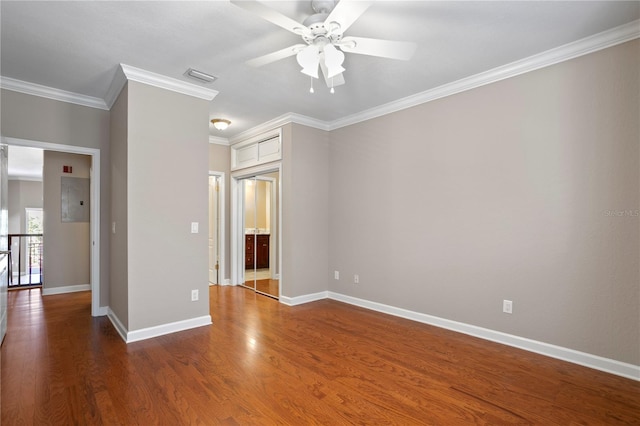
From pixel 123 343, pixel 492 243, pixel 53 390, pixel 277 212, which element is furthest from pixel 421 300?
pixel 53 390

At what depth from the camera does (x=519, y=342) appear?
9.98 ft

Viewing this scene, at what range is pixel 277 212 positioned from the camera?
5.00 metres

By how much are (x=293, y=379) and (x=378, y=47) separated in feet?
8.17

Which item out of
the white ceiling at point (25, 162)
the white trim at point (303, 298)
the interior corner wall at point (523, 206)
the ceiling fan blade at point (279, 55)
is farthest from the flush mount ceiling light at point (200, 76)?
the white ceiling at point (25, 162)

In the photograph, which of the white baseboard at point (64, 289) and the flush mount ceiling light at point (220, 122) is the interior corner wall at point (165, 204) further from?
the white baseboard at point (64, 289)

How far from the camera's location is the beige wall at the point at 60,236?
204 inches

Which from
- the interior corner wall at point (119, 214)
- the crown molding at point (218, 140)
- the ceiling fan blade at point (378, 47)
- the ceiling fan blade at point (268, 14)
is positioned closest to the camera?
the ceiling fan blade at point (268, 14)

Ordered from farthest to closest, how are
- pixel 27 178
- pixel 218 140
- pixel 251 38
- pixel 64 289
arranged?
pixel 27 178
pixel 218 140
pixel 64 289
pixel 251 38

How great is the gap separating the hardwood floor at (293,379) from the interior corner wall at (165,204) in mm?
397

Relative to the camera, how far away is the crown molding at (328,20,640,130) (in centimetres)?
254

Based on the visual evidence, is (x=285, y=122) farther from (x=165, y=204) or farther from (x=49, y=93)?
(x=49, y=93)

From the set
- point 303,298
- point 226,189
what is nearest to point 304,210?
point 303,298

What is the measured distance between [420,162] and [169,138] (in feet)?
9.42

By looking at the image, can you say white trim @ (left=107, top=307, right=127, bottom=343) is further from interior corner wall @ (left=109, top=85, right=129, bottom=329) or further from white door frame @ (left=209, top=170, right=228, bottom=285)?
white door frame @ (left=209, top=170, right=228, bottom=285)
